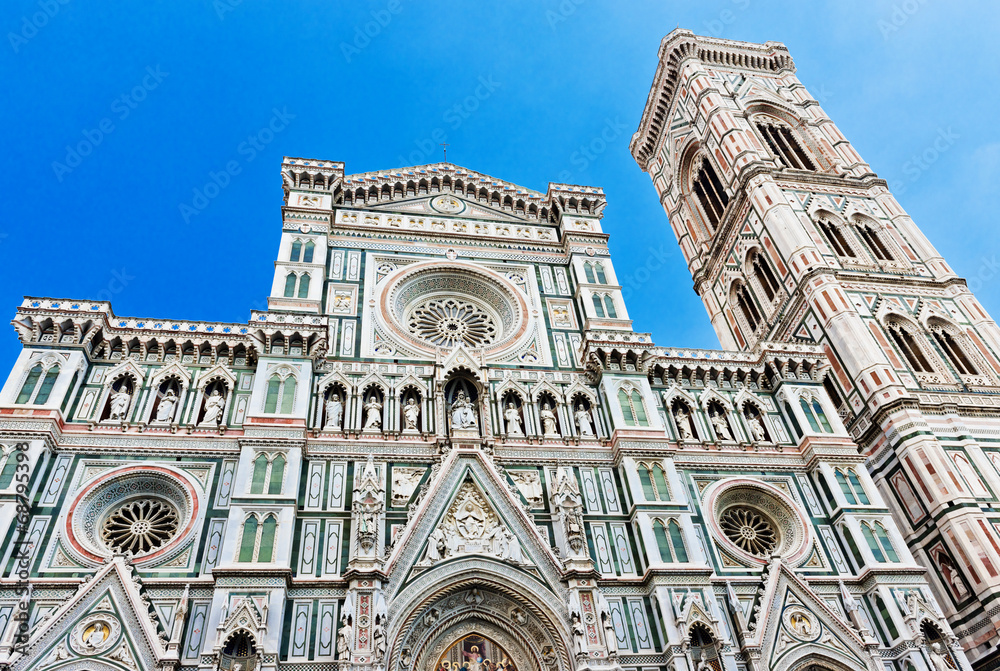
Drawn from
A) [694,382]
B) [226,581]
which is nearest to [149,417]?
[226,581]

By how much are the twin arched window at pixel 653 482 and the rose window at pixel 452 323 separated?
232 inches

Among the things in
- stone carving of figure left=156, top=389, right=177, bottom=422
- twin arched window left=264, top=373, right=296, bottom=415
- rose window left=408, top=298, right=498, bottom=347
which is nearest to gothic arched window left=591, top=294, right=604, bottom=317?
rose window left=408, top=298, right=498, bottom=347

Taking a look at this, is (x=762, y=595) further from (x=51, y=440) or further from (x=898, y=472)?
(x=51, y=440)

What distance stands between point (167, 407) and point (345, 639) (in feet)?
22.7

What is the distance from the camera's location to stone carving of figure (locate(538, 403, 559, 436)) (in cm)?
1816

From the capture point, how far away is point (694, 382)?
2036cm

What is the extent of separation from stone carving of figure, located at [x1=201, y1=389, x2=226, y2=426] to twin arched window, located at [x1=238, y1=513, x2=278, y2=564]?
9.40 ft

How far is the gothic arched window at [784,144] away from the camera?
31.6 metres

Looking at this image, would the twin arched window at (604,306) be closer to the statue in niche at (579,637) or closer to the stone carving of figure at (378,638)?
the statue in niche at (579,637)

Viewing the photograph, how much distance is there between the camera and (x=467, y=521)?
16.0 metres

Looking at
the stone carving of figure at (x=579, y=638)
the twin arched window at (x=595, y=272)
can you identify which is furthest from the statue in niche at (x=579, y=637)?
the twin arched window at (x=595, y=272)

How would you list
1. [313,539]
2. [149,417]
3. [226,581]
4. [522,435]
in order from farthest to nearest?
1. [522,435]
2. [149,417]
3. [313,539]
4. [226,581]

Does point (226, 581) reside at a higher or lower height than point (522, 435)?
lower

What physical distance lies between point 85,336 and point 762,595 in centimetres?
1620
